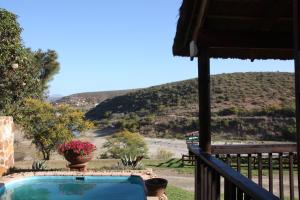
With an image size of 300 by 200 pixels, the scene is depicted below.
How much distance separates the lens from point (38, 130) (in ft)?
63.1

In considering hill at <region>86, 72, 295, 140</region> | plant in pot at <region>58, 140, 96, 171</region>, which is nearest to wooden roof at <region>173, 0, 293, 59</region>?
plant in pot at <region>58, 140, 96, 171</region>

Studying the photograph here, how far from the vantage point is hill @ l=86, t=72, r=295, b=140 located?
45.5 metres

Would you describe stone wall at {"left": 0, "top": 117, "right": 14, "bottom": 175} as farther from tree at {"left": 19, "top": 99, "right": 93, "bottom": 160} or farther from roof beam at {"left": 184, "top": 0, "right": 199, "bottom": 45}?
roof beam at {"left": 184, "top": 0, "right": 199, "bottom": 45}

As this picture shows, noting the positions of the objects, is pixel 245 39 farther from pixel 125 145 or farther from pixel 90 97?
pixel 90 97

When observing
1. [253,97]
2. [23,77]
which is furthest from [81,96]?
[23,77]

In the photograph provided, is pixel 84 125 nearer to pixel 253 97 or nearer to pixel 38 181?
pixel 38 181

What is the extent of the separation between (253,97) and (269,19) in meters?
51.5

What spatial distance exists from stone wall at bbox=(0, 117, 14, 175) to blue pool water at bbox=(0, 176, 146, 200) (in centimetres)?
152

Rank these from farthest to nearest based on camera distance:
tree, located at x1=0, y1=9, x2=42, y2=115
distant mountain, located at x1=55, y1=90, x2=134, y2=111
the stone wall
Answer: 1. distant mountain, located at x1=55, y1=90, x2=134, y2=111
2. tree, located at x1=0, y1=9, x2=42, y2=115
3. the stone wall

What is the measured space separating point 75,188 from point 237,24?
7.62m

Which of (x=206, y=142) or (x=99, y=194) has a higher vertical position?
(x=206, y=142)

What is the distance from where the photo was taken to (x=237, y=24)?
475 cm

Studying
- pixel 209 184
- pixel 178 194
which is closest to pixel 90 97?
pixel 178 194

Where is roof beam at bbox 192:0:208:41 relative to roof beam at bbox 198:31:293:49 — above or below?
above
